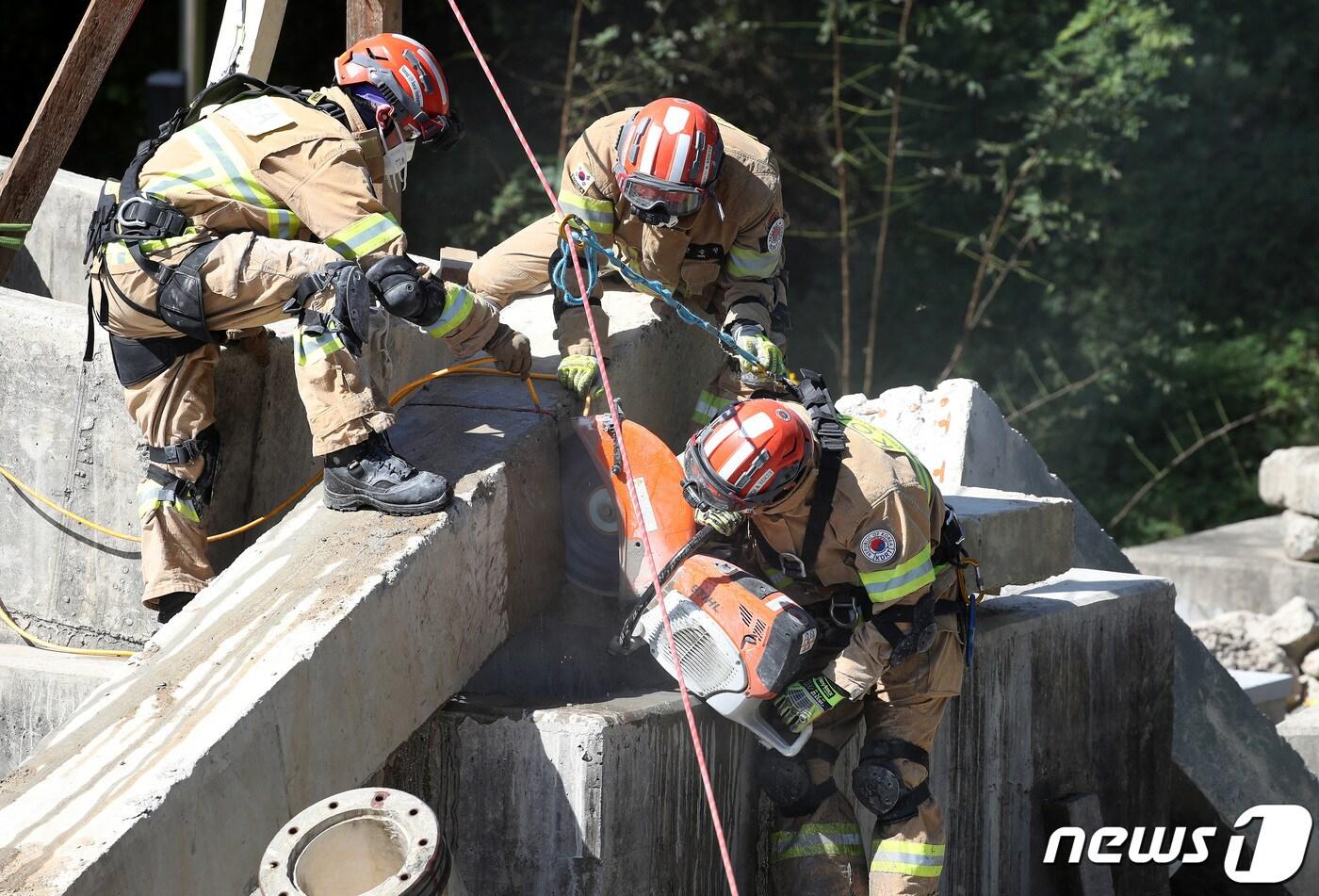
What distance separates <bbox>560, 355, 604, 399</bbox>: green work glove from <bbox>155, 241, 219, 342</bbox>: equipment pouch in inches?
45.1

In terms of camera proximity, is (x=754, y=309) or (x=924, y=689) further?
(x=754, y=309)

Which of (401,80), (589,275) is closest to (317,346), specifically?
(401,80)

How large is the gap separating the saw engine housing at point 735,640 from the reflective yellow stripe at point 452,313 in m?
0.97

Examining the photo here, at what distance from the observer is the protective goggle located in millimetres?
5148

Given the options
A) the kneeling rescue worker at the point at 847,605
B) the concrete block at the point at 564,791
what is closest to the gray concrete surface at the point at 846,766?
the concrete block at the point at 564,791

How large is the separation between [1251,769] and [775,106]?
730 centimetres

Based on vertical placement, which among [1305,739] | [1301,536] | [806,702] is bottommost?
[1305,739]

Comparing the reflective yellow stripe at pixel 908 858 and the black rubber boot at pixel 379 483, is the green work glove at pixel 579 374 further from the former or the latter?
the reflective yellow stripe at pixel 908 858

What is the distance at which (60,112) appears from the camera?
21.8 feet

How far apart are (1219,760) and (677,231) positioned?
3.64 meters

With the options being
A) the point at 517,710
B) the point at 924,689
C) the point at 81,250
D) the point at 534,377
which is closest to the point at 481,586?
the point at 517,710

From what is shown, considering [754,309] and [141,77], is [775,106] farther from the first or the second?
[754,309]

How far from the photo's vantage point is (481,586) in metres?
4.59

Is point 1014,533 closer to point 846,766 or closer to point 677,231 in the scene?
point 846,766
